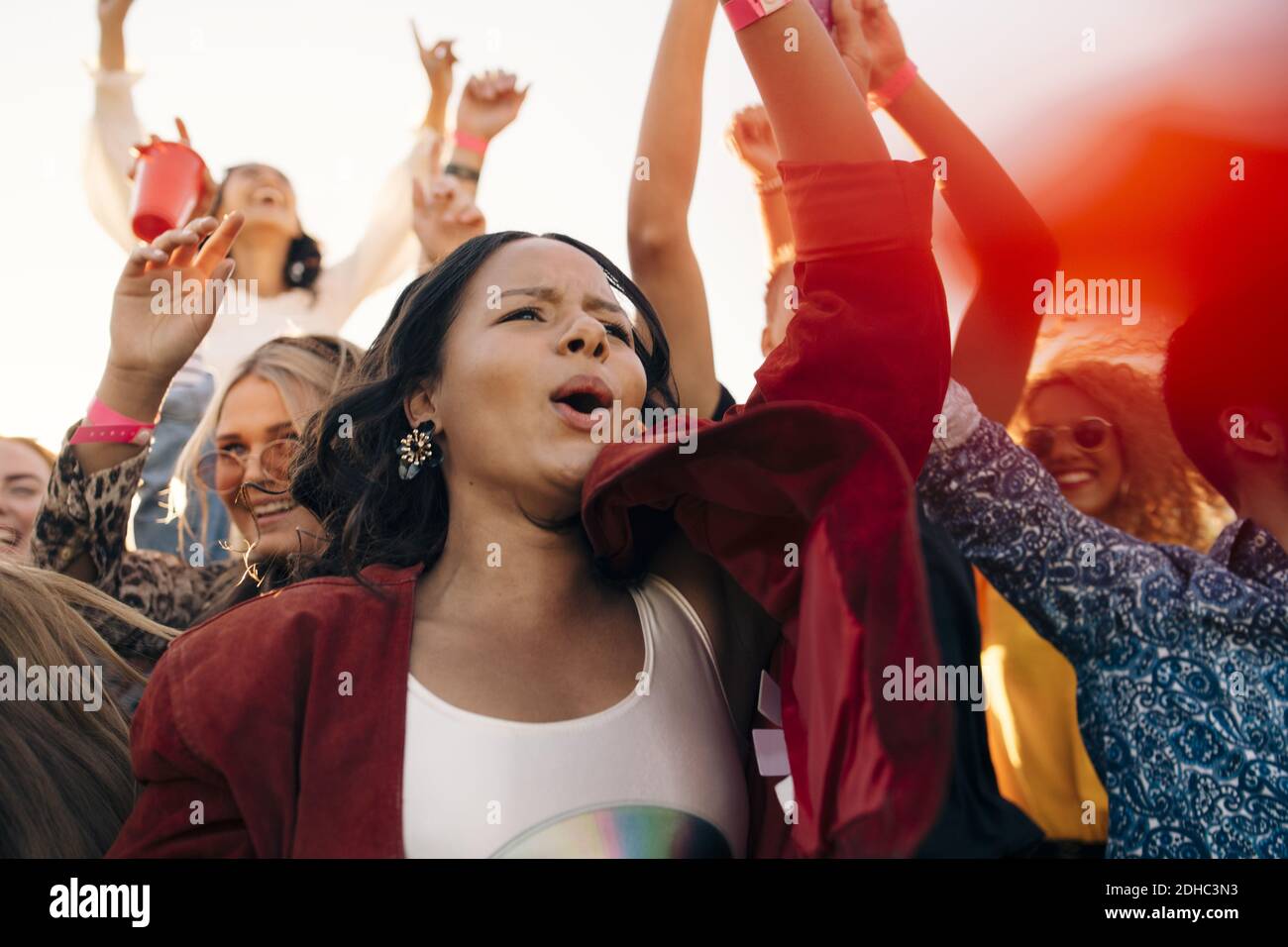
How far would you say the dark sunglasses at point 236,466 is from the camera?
8.17ft

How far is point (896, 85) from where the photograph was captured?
2568mm

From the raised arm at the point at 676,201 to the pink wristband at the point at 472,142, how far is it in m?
0.76

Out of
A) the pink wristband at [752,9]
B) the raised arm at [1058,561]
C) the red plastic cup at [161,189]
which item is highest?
the red plastic cup at [161,189]

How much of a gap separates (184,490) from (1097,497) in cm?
204

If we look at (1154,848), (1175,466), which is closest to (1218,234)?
(1175,466)

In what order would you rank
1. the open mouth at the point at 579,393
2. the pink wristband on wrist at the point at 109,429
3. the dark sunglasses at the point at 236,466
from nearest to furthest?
1. the open mouth at the point at 579,393
2. the pink wristband on wrist at the point at 109,429
3. the dark sunglasses at the point at 236,466

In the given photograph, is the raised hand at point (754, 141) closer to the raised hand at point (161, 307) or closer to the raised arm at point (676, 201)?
the raised arm at point (676, 201)

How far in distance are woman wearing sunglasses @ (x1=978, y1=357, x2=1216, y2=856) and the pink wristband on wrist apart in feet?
5.42

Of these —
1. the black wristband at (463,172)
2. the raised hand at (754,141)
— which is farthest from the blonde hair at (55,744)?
the raised hand at (754,141)

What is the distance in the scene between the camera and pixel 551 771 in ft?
5.04

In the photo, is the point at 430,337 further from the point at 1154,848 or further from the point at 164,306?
the point at 1154,848

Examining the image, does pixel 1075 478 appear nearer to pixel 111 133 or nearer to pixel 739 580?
pixel 739 580

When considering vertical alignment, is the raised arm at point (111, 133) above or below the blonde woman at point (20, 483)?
above
